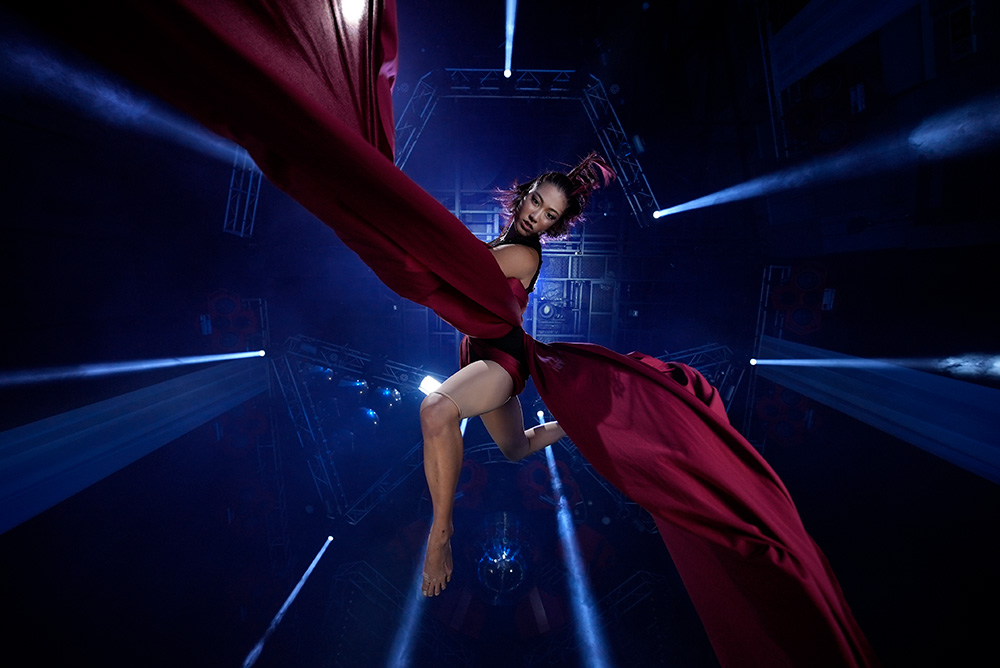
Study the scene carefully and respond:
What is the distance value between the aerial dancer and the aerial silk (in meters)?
0.13

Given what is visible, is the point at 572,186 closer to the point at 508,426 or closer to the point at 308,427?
the point at 508,426

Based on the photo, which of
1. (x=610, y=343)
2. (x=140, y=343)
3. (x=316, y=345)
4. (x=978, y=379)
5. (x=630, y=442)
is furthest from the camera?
(x=610, y=343)

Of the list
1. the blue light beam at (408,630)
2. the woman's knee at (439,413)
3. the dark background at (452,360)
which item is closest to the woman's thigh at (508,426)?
the woman's knee at (439,413)

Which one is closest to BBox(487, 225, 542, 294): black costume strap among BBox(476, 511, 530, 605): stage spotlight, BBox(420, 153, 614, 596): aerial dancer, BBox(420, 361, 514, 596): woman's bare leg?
BBox(420, 153, 614, 596): aerial dancer

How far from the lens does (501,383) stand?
142 cm

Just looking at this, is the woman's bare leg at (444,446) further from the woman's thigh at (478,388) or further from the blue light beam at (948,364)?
the blue light beam at (948,364)

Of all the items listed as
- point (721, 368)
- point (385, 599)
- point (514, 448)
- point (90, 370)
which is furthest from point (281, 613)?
point (721, 368)

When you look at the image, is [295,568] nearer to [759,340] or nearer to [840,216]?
[759,340]

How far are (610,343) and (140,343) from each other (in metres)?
5.90

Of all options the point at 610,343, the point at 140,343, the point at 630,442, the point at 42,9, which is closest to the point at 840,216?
the point at 610,343

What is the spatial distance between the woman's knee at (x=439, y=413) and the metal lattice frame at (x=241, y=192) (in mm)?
4561

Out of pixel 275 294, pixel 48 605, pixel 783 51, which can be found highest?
pixel 783 51

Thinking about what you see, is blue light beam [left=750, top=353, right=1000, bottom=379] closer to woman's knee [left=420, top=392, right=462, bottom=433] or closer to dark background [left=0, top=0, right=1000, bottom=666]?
dark background [left=0, top=0, right=1000, bottom=666]

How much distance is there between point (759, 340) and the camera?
4559 millimetres
